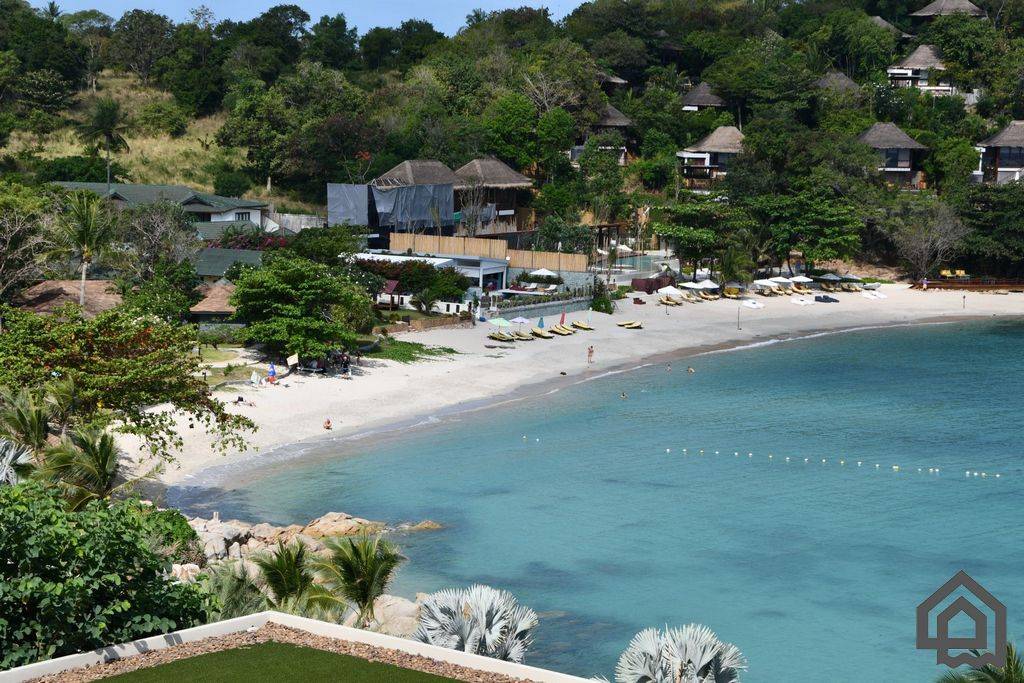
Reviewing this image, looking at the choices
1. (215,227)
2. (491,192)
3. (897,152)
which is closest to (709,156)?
(897,152)

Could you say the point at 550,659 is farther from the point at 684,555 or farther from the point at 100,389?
the point at 100,389

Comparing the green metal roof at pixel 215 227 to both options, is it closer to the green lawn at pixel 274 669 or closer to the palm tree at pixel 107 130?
the palm tree at pixel 107 130

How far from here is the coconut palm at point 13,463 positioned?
25984mm

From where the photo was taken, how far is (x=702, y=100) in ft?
369

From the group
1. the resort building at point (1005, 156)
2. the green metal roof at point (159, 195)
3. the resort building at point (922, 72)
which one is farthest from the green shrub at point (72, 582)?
the resort building at point (922, 72)

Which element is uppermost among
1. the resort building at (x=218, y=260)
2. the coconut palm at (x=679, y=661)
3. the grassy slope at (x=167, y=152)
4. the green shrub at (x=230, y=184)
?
the grassy slope at (x=167, y=152)

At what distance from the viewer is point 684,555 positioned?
114 feet

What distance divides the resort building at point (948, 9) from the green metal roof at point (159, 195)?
255ft

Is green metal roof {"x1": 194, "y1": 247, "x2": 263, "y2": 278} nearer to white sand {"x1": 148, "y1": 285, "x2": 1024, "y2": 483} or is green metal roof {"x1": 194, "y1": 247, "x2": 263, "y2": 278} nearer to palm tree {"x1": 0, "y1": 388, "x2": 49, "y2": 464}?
white sand {"x1": 148, "y1": 285, "x2": 1024, "y2": 483}

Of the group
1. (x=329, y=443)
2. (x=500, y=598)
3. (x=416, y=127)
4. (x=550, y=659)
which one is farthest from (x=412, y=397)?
(x=416, y=127)

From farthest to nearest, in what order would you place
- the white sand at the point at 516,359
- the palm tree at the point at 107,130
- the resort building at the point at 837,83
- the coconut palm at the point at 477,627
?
the resort building at the point at 837,83 < the palm tree at the point at 107,130 < the white sand at the point at 516,359 < the coconut palm at the point at 477,627

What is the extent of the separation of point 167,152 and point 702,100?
158 ft

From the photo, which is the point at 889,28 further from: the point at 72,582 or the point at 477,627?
the point at 72,582

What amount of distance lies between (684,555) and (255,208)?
172ft
